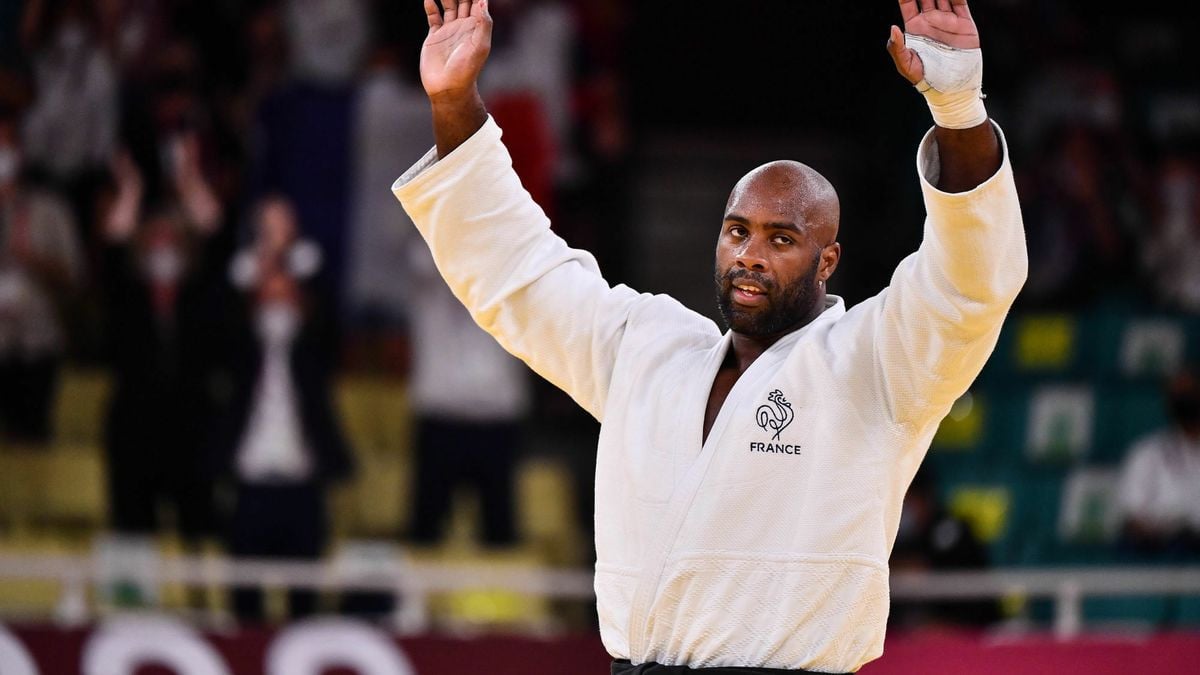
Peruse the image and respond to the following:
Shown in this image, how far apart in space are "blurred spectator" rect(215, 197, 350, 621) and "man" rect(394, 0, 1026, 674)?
168 inches

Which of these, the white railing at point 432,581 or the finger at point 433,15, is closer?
the finger at point 433,15

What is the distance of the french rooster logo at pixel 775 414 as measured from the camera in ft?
10.1

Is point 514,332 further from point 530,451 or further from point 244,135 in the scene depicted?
point 530,451

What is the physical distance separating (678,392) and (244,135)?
5.56 meters

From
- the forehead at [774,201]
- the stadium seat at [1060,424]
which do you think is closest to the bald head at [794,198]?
the forehead at [774,201]

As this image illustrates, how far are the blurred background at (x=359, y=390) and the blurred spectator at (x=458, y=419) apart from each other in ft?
0.05

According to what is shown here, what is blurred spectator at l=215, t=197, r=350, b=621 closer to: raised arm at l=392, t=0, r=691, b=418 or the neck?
raised arm at l=392, t=0, r=691, b=418

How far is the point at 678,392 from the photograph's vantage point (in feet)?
10.6

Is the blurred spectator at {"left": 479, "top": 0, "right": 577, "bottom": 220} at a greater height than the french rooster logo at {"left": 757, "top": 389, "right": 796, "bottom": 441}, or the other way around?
the blurred spectator at {"left": 479, "top": 0, "right": 577, "bottom": 220}

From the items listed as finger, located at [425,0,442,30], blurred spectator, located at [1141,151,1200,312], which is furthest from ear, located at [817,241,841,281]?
blurred spectator, located at [1141,151,1200,312]

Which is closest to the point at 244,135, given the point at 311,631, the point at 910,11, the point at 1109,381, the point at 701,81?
the point at 311,631

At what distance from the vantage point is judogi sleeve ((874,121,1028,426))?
9.48ft

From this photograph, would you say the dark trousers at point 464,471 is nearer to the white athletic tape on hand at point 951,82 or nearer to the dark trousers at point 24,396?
the dark trousers at point 24,396

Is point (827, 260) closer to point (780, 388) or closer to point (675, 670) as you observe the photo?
point (780, 388)
